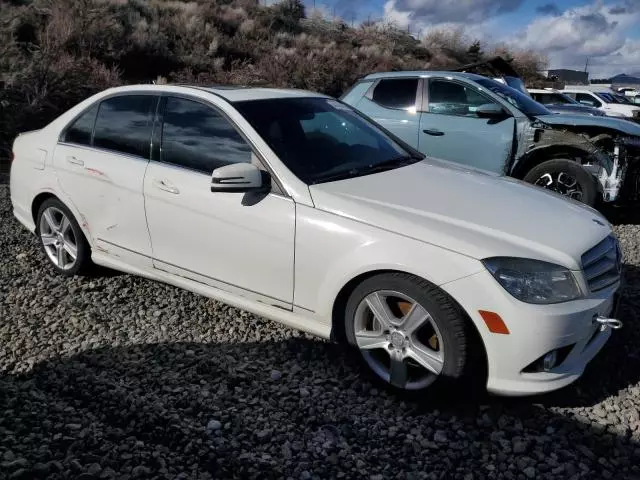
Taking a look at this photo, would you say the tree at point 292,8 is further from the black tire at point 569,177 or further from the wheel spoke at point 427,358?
the wheel spoke at point 427,358

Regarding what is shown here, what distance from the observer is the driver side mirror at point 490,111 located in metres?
6.66

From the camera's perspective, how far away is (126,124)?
416cm

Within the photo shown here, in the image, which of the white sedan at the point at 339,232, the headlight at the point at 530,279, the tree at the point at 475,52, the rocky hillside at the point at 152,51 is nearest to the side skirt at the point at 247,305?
the white sedan at the point at 339,232

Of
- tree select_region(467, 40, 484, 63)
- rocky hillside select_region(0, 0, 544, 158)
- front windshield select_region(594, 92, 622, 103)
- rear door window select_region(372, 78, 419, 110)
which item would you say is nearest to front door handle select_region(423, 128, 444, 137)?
rear door window select_region(372, 78, 419, 110)

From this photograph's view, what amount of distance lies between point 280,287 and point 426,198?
0.97 metres

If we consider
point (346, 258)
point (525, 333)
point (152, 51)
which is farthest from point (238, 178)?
point (152, 51)

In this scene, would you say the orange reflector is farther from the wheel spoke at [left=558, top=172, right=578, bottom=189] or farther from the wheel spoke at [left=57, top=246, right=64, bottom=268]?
the wheel spoke at [left=558, top=172, right=578, bottom=189]

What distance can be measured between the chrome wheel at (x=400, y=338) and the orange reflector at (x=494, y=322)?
0.25 m

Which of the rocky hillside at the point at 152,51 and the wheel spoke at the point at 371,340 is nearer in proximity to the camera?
the wheel spoke at the point at 371,340

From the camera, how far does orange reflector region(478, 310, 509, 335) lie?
2.71 meters

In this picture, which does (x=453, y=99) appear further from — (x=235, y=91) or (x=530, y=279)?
(x=530, y=279)

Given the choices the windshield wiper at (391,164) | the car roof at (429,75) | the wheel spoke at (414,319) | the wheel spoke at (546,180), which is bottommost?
the wheel spoke at (546,180)

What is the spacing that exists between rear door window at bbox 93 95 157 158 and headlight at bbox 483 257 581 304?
8.08ft

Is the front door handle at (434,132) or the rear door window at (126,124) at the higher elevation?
the rear door window at (126,124)
